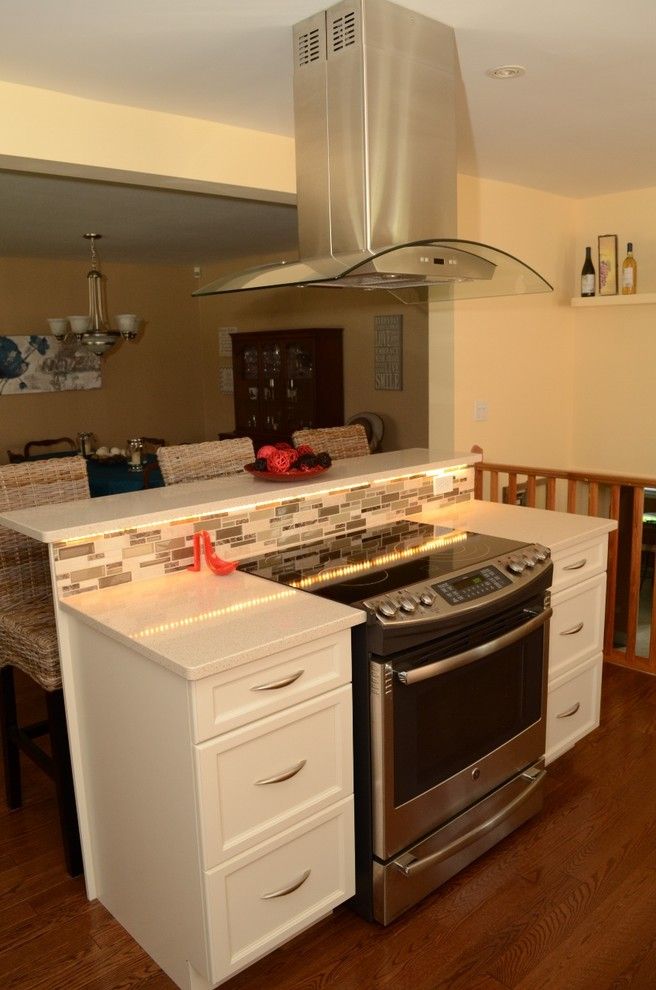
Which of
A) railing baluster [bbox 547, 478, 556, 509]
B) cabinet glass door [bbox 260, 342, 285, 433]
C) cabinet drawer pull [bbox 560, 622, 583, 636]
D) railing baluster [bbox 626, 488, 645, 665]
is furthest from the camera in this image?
cabinet glass door [bbox 260, 342, 285, 433]

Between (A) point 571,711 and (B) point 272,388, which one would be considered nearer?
(A) point 571,711

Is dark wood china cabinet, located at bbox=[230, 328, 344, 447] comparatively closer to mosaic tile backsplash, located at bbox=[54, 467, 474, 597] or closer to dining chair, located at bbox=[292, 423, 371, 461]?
dining chair, located at bbox=[292, 423, 371, 461]

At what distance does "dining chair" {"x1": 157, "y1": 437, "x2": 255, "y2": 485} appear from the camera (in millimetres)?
2924

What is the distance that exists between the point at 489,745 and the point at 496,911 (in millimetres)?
442

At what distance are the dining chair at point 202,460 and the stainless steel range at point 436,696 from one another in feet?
2.00

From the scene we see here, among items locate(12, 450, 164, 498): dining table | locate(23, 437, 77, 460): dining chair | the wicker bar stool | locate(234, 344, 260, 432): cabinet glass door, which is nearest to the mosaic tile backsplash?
the wicker bar stool

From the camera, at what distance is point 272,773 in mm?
1891

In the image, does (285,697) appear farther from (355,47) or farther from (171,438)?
(171,438)

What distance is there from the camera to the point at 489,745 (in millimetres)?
2377

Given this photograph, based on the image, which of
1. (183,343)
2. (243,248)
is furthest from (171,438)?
(243,248)

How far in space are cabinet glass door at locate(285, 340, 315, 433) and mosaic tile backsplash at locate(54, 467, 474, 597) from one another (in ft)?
10.6

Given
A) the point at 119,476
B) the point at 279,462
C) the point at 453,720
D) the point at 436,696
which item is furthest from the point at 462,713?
the point at 119,476

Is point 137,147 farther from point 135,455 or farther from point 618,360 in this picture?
point 618,360

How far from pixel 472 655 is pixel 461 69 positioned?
72.9 inches
